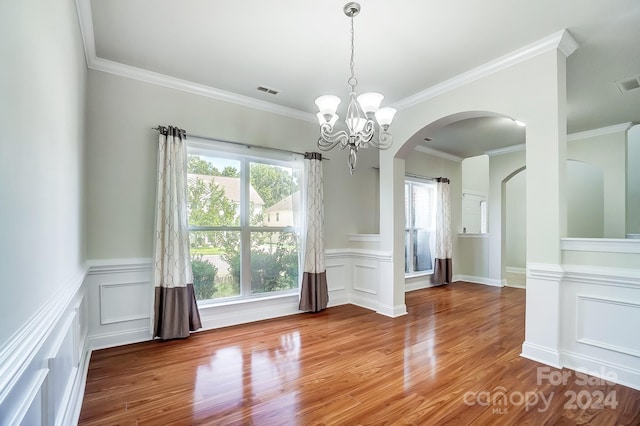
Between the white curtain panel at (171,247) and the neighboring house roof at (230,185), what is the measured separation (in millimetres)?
367

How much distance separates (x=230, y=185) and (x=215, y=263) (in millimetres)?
985

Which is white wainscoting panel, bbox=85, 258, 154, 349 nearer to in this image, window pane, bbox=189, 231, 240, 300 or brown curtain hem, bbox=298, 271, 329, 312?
window pane, bbox=189, 231, 240, 300

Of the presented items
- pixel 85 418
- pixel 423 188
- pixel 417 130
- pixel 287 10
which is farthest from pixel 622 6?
pixel 85 418

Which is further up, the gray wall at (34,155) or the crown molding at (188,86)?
the crown molding at (188,86)

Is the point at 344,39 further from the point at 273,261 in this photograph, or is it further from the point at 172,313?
the point at 172,313

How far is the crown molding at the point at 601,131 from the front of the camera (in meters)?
4.95

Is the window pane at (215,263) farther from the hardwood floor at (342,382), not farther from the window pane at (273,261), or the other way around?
the hardwood floor at (342,382)

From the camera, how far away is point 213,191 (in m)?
3.80

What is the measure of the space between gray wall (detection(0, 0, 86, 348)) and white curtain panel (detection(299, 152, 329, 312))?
2.68 m

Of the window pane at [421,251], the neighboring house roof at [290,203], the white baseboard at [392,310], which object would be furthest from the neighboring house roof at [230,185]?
the window pane at [421,251]

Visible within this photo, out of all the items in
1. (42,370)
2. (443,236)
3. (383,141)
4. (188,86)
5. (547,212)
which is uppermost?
(188,86)

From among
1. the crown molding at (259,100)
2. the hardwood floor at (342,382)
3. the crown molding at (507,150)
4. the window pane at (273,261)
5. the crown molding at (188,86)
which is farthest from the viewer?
the crown molding at (507,150)

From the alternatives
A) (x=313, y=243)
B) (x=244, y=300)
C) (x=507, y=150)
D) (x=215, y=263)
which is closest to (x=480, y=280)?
(x=507, y=150)

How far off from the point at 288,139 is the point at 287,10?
81.8 inches
